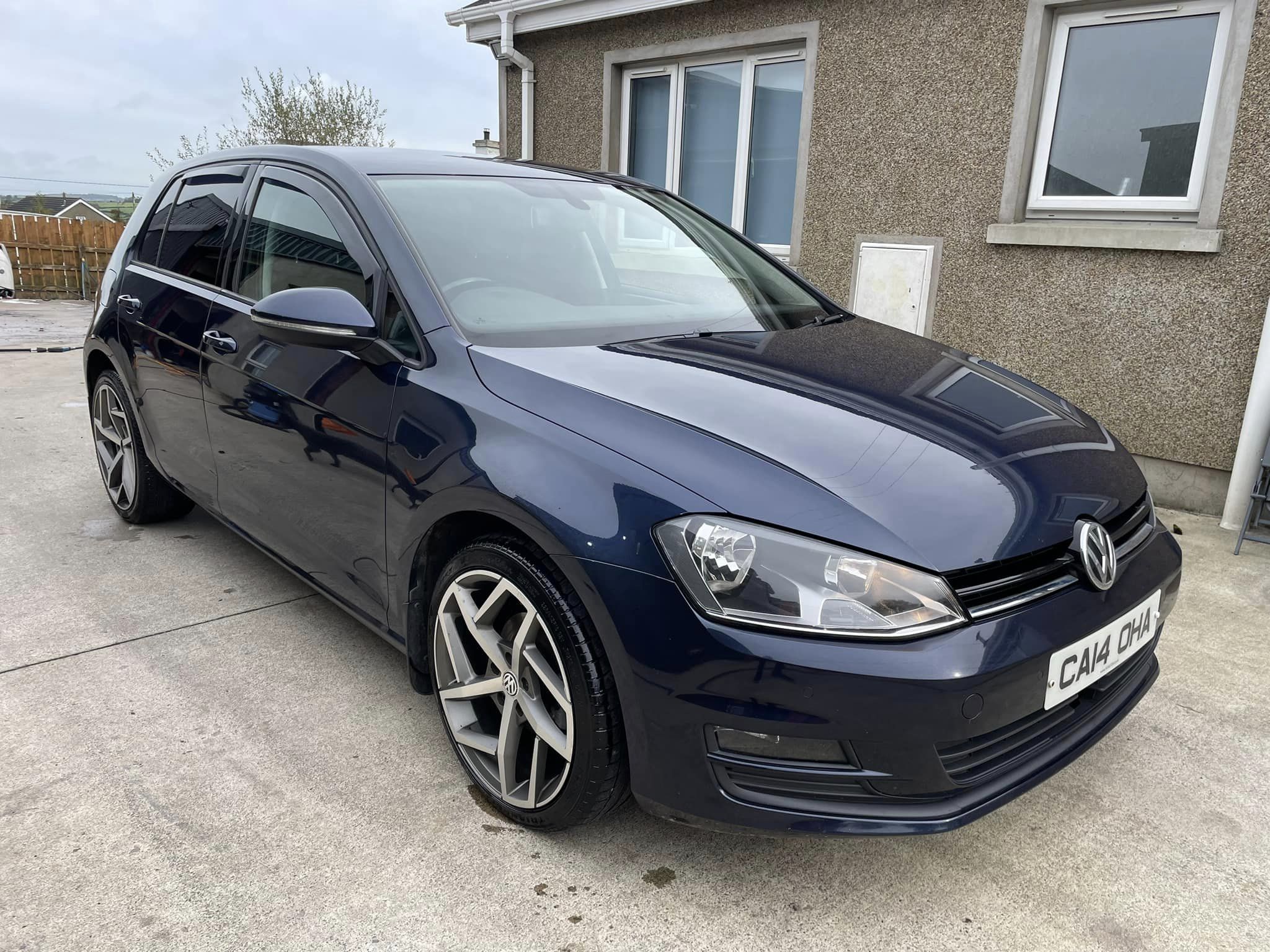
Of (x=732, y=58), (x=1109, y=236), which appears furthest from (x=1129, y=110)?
(x=732, y=58)

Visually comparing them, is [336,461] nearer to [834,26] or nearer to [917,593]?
[917,593]

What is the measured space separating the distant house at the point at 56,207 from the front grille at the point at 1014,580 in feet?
65.2

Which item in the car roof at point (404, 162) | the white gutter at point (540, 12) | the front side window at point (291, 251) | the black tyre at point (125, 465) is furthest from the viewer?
the white gutter at point (540, 12)

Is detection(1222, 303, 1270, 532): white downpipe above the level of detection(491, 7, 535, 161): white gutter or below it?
below

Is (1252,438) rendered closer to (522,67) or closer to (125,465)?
(125,465)

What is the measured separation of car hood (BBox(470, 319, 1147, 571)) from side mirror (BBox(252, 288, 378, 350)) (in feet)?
1.11

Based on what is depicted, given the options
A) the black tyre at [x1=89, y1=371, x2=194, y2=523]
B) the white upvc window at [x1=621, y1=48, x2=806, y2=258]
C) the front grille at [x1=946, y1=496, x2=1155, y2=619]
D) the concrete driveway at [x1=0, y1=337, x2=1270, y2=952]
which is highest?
the white upvc window at [x1=621, y1=48, x2=806, y2=258]

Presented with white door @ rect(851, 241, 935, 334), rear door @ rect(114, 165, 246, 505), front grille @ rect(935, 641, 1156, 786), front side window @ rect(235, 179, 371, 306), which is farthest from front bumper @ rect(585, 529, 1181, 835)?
white door @ rect(851, 241, 935, 334)

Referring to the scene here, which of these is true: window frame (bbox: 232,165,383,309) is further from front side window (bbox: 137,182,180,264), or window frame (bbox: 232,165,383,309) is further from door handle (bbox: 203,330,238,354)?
front side window (bbox: 137,182,180,264)

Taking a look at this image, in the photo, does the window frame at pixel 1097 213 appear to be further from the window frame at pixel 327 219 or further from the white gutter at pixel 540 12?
the window frame at pixel 327 219

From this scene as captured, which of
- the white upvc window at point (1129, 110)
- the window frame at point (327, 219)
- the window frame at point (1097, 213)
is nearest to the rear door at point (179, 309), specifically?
the window frame at point (327, 219)

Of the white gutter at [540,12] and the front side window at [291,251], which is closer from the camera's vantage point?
the front side window at [291,251]

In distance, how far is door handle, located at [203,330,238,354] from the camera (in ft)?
9.60

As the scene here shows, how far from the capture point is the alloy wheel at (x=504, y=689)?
1.95 m
